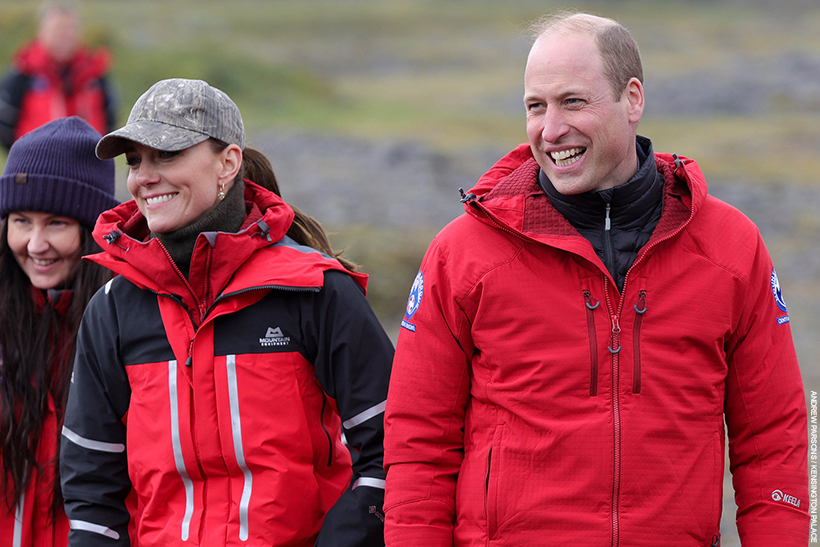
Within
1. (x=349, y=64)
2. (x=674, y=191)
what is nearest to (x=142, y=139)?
(x=674, y=191)

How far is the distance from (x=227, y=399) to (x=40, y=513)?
89cm

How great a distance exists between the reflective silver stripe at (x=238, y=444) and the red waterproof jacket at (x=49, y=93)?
5.31 meters

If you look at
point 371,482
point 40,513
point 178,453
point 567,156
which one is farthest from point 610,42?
point 40,513

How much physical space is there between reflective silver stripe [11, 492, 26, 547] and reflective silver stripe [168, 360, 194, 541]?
2.28 feet

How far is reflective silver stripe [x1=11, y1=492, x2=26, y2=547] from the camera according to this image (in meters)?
3.22

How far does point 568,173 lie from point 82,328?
1.51 metres

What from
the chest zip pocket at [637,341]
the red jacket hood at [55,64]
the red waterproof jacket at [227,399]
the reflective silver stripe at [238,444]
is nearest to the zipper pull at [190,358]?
the red waterproof jacket at [227,399]

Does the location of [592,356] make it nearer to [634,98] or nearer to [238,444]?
[634,98]

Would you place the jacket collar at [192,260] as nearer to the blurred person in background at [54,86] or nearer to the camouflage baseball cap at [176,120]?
the camouflage baseball cap at [176,120]

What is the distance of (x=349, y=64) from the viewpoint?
45281mm

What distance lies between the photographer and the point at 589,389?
2535 mm

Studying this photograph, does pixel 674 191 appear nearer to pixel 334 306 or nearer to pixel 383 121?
pixel 334 306

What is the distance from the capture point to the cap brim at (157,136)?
2.89 m

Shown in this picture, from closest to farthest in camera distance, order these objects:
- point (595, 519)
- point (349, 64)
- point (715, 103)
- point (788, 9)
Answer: point (595, 519), point (715, 103), point (349, 64), point (788, 9)
